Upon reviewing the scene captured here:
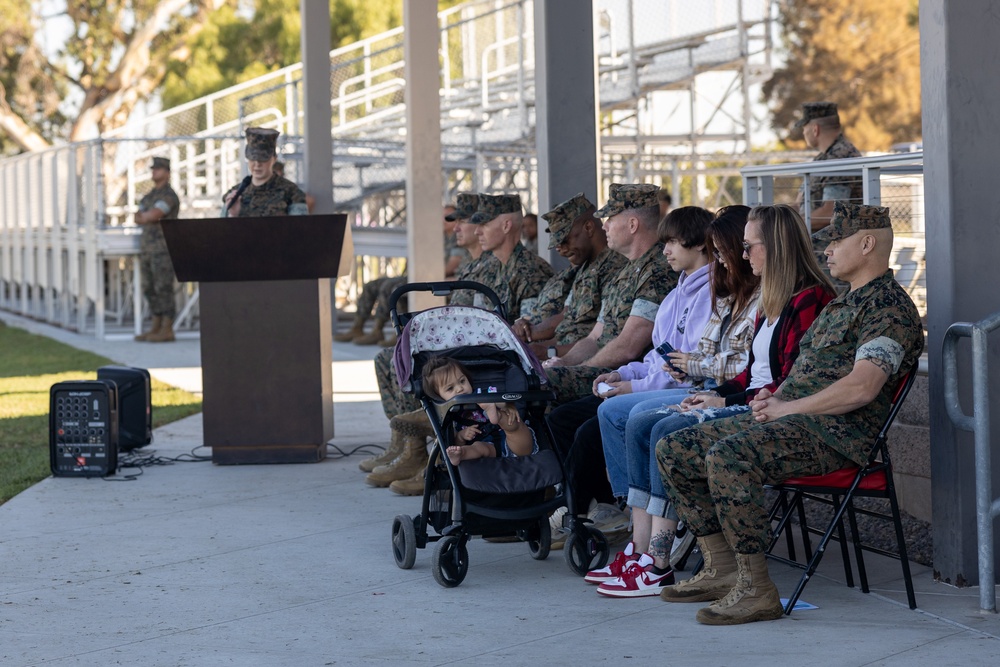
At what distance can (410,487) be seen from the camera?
7.46 meters

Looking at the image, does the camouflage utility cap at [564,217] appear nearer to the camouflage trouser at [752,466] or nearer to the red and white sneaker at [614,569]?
the red and white sneaker at [614,569]

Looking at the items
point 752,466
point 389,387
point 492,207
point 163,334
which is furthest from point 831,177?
point 163,334

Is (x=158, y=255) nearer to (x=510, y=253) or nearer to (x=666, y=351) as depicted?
(x=510, y=253)

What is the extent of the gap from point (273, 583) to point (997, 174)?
3240mm

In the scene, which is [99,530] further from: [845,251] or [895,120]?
[895,120]

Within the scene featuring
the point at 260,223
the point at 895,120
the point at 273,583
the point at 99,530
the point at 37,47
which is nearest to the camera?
the point at 273,583

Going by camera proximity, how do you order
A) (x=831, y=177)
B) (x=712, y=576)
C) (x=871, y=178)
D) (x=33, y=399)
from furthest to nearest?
1. (x=33, y=399)
2. (x=831, y=177)
3. (x=871, y=178)
4. (x=712, y=576)

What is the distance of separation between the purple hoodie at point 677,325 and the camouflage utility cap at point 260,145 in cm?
513

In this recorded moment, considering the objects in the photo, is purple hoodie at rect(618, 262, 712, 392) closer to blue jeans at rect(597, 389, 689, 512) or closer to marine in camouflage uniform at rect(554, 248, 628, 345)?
blue jeans at rect(597, 389, 689, 512)

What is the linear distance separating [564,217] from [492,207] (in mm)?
914

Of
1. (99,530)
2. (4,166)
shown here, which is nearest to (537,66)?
(99,530)

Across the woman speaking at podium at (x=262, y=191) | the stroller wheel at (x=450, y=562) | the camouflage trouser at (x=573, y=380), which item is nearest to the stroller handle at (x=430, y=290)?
the camouflage trouser at (x=573, y=380)

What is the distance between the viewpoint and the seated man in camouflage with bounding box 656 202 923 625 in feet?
15.5

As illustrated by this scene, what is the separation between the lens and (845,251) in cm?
490
